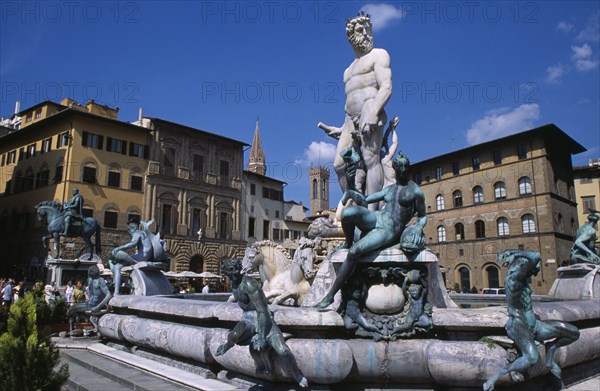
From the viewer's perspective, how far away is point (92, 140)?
36.4 meters

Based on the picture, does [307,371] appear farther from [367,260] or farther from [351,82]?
[351,82]

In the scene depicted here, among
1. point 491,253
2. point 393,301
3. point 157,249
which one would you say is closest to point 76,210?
point 157,249

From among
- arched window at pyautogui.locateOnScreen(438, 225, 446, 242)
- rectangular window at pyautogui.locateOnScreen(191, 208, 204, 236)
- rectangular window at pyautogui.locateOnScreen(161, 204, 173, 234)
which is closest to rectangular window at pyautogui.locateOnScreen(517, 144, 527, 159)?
arched window at pyautogui.locateOnScreen(438, 225, 446, 242)

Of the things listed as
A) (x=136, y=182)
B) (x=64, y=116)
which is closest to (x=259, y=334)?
(x=64, y=116)

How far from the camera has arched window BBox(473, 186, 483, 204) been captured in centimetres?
4412

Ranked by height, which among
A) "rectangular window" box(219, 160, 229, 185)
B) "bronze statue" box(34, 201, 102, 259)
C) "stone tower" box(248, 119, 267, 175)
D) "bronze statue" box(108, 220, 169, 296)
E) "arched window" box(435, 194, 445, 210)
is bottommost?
"bronze statue" box(108, 220, 169, 296)

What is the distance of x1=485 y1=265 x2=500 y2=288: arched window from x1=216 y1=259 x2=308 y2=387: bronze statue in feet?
132

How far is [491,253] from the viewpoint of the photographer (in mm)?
41250

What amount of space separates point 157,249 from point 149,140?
34.0 meters

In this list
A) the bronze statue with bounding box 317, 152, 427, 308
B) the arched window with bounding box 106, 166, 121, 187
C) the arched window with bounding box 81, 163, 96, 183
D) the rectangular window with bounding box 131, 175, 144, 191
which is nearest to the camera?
the bronze statue with bounding box 317, 152, 427, 308

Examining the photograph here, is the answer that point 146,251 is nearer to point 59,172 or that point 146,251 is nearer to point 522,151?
point 59,172

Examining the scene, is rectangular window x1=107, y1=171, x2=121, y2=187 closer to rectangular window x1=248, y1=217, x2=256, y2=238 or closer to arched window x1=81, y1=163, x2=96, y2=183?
arched window x1=81, y1=163, x2=96, y2=183

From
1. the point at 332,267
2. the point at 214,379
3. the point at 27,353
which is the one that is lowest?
the point at 214,379

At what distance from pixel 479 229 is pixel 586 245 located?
36352 mm
